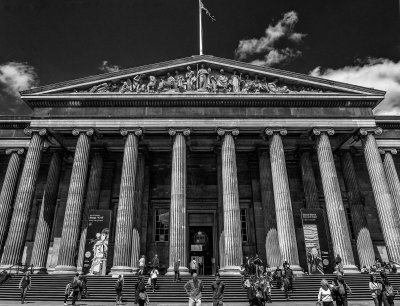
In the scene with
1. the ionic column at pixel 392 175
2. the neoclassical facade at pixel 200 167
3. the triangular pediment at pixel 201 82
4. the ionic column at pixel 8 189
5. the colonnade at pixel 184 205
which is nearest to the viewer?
the colonnade at pixel 184 205

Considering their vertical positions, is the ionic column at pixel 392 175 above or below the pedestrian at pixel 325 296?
above

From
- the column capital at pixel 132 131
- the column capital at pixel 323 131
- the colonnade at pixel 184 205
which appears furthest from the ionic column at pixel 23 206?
the column capital at pixel 323 131

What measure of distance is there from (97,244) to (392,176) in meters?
23.7

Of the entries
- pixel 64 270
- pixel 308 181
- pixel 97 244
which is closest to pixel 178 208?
pixel 97 244

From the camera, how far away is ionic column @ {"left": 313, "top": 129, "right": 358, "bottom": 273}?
858 inches

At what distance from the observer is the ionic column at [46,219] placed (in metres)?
23.2

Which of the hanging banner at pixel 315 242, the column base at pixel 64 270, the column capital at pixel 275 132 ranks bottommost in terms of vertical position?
the column base at pixel 64 270

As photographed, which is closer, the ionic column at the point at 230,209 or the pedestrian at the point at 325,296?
the pedestrian at the point at 325,296

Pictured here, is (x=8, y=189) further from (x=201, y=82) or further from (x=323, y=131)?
(x=323, y=131)

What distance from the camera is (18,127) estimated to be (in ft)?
95.6

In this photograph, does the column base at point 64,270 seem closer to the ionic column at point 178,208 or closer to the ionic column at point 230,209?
the ionic column at point 178,208

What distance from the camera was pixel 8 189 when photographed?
2648 cm

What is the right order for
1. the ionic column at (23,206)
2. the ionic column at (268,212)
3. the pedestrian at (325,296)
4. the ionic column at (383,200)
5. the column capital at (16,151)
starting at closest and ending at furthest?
the pedestrian at (325,296)
the ionic column at (23,206)
the ionic column at (383,200)
the ionic column at (268,212)
the column capital at (16,151)

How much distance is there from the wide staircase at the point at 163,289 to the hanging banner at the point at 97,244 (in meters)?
1.39
